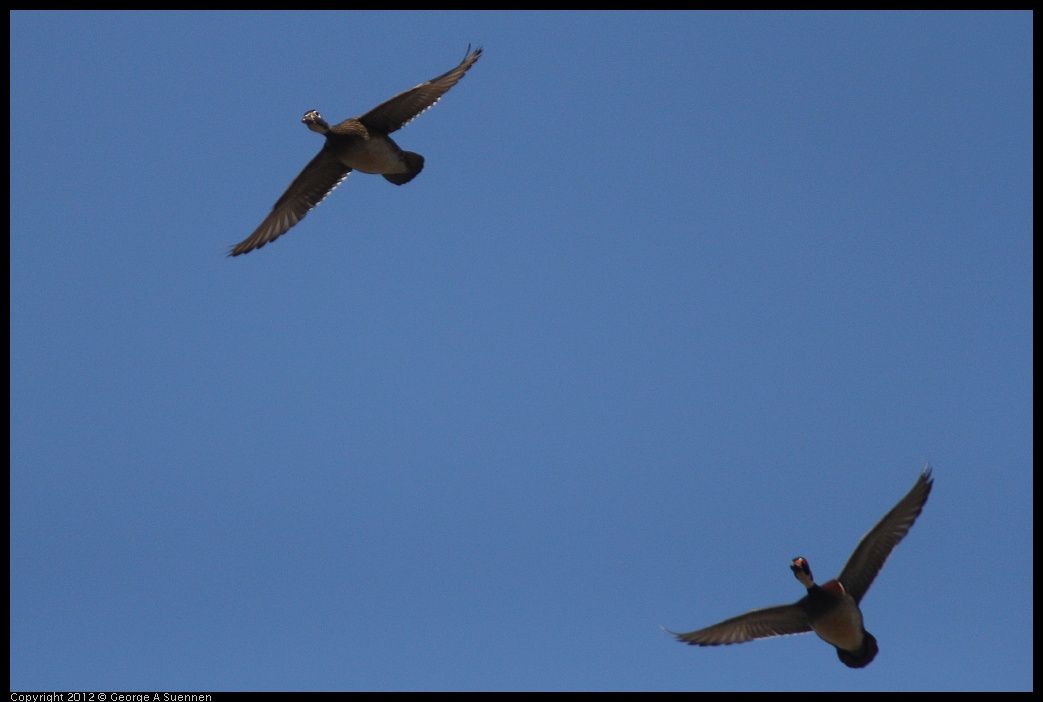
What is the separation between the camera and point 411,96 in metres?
12.8

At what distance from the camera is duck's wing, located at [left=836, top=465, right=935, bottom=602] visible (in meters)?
12.4

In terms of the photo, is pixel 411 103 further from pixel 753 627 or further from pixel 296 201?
pixel 753 627

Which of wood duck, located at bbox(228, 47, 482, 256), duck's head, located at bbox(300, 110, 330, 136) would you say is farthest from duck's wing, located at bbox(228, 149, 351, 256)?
duck's head, located at bbox(300, 110, 330, 136)

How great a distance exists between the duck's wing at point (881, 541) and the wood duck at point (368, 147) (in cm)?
680

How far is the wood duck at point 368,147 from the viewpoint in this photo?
12852 millimetres

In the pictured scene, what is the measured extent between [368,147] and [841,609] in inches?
299

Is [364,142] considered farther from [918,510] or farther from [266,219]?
[918,510]

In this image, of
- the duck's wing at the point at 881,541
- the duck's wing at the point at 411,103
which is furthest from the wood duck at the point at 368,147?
the duck's wing at the point at 881,541

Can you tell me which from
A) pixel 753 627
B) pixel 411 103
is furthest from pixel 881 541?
pixel 411 103

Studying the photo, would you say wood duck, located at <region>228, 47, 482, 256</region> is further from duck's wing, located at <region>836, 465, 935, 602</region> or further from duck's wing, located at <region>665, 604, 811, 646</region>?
duck's wing, located at <region>836, 465, 935, 602</region>

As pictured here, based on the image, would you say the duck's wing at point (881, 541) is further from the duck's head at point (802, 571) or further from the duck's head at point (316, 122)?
the duck's head at point (316, 122)

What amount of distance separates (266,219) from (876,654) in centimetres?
904
